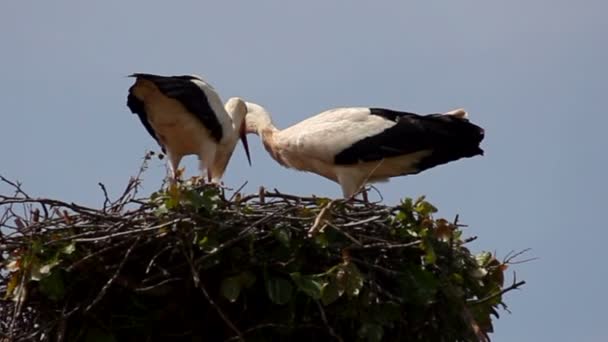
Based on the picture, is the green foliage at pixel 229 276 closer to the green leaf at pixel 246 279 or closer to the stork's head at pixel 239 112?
the green leaf at pixel 246 279

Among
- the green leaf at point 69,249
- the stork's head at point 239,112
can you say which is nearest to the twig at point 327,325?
the green leaf at point 69,249

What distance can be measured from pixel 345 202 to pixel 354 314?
621mm

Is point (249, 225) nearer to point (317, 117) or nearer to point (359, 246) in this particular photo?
point (359, 246)

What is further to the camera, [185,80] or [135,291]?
[185,80]

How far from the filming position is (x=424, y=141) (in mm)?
10492

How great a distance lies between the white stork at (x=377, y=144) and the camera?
1049 cm

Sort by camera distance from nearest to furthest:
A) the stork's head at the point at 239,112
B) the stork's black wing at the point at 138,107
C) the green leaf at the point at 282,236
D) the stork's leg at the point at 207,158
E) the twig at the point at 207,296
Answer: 1. the twig at the point at 207,296
2. the green leaf at the point at 282,236
3. the stork's black wing at the point at 138,107
4. the stork's leg at the point at 207,158
5. the stork's head at the point at 239,112

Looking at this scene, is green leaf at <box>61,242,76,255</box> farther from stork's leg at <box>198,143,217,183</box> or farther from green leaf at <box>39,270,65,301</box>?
stork's leg at <box>198,143,217,183</box>

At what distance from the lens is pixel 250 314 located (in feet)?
26.1

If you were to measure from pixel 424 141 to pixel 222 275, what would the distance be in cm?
293

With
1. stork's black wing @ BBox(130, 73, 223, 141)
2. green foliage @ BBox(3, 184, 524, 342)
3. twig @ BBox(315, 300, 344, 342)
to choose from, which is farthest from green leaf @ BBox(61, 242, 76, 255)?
stork's black wing @ BBox(130, 73, 223, 141)

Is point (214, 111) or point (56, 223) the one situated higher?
point (214, 111)

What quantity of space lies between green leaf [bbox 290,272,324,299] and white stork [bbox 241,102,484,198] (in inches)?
104

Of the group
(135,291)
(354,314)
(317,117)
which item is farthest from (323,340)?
(317,117)
